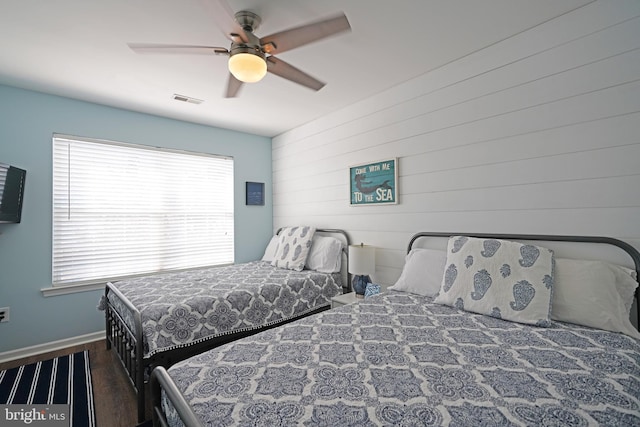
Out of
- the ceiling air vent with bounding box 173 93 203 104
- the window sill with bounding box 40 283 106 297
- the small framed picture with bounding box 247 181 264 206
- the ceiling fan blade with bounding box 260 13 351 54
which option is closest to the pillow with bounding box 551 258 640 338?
the ceiling fan blade with bounding box 260 13 351 54

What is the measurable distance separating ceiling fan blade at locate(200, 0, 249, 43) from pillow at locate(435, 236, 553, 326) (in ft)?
6.67

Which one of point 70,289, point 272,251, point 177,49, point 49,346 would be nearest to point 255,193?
point 272,251

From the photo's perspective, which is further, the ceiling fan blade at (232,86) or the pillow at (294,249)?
the pillow at (294,249)

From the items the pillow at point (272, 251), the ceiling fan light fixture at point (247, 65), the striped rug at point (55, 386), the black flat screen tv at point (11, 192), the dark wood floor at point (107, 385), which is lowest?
the dark wood floor at point (107, 385)

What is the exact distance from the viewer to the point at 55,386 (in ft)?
7.22

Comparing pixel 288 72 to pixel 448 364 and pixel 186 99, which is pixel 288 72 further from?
pixel 448 364

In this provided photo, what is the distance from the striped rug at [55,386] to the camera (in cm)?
195

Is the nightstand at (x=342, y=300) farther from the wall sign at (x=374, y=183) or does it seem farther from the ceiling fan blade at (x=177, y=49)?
the ceiling fan blade at (x=177, y=49)

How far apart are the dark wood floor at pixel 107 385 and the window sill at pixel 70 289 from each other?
0.55 metres

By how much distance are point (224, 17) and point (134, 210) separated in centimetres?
271

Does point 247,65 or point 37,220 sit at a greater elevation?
point 247,65

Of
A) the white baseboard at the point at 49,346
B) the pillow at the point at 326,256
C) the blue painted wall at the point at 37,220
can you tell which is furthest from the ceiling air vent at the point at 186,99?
the white baseboard at the point at 49,346

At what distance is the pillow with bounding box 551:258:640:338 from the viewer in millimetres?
1508

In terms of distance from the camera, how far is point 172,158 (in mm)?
3648
